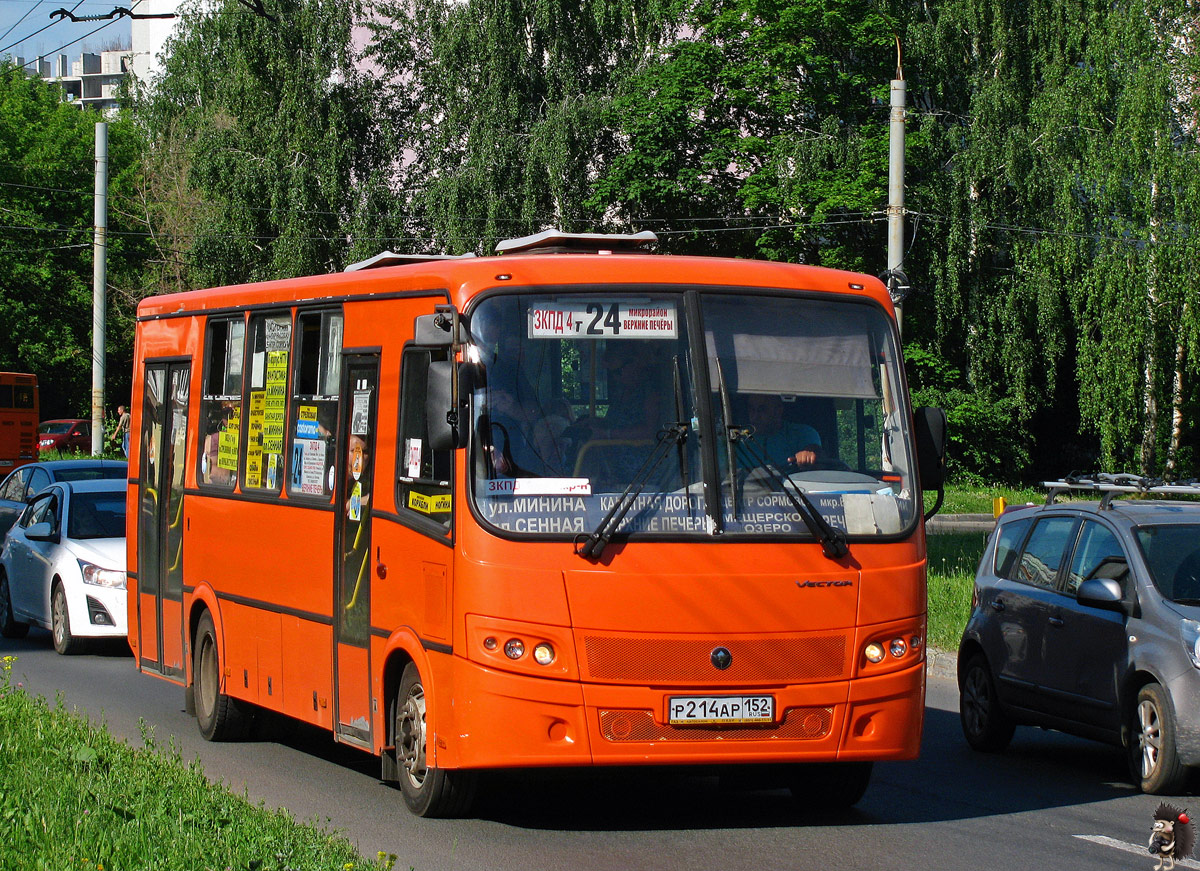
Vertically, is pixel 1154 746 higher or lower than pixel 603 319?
lower

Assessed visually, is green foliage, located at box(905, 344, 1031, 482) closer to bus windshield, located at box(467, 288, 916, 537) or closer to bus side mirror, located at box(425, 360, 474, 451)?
bus windshield, located at box(467, 288, 916, 537)

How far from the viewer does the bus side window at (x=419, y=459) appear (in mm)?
7656

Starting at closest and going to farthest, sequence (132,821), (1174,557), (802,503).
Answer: (132,821) → (802,503) → (1174,557)

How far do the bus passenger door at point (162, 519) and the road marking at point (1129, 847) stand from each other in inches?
255

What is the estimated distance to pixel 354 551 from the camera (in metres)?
8.76

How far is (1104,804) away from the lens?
8.75 m

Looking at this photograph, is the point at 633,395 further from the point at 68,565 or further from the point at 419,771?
the point at 68,565

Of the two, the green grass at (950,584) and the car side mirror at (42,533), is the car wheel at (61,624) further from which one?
the green grass at (950,584)

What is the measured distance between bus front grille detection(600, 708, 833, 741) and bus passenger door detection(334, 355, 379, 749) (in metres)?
1.78

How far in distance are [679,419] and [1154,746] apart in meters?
3.52

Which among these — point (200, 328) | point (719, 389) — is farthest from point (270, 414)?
point (719, 389)

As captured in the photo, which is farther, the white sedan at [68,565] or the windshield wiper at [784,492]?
the white sedan at [68,565]

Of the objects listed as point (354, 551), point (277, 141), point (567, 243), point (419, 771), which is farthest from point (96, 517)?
point (277, 141)

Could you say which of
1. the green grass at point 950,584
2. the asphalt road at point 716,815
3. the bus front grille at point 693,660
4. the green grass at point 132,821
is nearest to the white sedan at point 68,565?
the asphalt road at point 716,815
